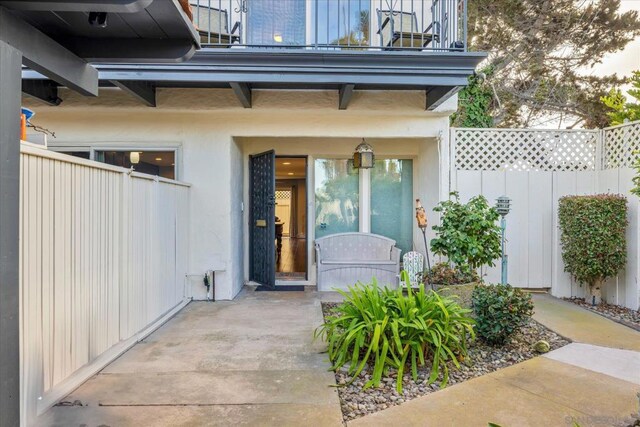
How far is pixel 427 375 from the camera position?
3016 millimetres

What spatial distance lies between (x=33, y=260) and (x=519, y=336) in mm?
4218

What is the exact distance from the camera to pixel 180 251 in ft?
17.0

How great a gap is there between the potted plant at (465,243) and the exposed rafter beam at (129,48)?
3.59m

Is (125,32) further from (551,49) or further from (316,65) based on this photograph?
(551,49)

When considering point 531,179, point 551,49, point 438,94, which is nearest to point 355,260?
point 438,94

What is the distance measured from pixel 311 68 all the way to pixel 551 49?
24.7ft

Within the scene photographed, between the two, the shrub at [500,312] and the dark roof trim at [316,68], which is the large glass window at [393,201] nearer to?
the dark roof trim at [316,68]

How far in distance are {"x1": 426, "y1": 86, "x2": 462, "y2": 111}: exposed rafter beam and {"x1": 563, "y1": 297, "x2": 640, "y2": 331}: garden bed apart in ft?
11.2

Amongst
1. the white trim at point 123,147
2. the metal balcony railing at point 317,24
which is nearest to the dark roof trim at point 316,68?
the metal balcony railing at point 317,24

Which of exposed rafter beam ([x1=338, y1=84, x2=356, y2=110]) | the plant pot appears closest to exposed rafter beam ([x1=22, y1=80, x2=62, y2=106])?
exposed rafter beam ([x1=338, y1=84, x2=356, y2=110])

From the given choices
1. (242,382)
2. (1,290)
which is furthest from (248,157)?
(1,290)

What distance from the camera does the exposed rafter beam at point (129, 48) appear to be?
2143 mm

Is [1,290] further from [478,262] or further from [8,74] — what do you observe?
[478,262]

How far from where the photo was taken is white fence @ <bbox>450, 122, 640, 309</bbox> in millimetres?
5777
